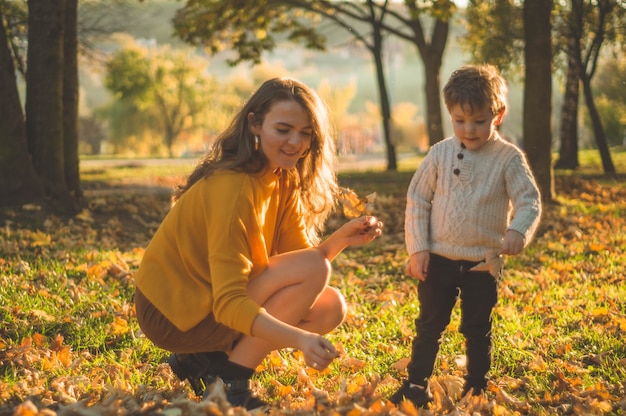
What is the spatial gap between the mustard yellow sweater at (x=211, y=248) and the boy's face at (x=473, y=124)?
0.84 metres

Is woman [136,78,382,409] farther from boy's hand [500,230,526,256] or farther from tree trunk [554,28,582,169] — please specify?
tree trunk [554,28,582,169]

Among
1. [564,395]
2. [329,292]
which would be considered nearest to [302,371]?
[329,292]

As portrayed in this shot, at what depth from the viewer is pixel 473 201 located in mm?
3309

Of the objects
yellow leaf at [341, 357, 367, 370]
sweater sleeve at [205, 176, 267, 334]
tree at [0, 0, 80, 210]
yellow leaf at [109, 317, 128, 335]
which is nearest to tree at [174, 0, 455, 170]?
tree at [0, 0, 80, 210]

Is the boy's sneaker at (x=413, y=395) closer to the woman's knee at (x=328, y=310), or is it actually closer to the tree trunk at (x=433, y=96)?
the woman's knee at (x=328, y=310)

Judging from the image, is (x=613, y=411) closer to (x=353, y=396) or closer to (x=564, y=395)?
(x=564, y=395)

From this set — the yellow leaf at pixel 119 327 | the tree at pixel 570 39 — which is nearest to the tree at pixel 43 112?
the yellow leaf at pixel 119 327

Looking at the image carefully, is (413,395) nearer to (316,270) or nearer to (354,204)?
(316,270)

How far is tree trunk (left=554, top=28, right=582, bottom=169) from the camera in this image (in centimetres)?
1847

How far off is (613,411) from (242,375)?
1.60 m

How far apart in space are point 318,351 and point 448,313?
44.2 inches

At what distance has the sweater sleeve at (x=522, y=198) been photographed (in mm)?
3170

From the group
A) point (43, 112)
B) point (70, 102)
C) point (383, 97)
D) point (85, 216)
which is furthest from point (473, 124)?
point (383, 97)

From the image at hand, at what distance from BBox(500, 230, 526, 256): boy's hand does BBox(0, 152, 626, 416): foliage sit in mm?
658
